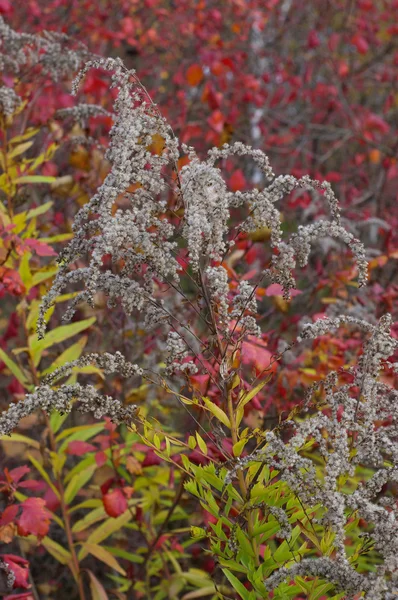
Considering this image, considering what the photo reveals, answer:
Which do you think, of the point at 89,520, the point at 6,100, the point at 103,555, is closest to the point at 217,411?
the point at 103,555

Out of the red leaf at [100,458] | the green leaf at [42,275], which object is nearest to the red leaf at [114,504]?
the red leaf at [100,458]

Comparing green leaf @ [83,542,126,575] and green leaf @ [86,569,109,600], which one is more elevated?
green leaf @ [83,542,126,575]

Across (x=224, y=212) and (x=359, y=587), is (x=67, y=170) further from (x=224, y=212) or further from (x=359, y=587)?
(x=359, y=587)

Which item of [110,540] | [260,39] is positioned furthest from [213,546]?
[260,39]

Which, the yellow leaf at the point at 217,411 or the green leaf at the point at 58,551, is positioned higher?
the yellow leaf at the point at 217,411

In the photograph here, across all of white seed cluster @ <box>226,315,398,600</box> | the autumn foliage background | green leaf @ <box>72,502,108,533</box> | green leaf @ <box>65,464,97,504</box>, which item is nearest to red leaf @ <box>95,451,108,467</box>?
the autumn foliage background

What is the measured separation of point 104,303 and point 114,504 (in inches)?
44.0

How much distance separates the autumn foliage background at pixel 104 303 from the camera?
2818 mm

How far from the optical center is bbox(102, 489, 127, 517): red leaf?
260 centimetres

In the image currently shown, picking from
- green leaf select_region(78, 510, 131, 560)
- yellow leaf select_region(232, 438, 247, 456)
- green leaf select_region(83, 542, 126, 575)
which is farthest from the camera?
green leaf select_region(78, 510, 131, 560)

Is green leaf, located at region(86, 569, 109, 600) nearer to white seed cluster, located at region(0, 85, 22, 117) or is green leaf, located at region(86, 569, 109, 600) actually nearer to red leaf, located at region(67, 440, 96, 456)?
red leaf, located at region(67, 440, 96, 456)

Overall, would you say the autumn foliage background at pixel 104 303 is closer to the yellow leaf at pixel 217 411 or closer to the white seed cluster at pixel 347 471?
the yellow leaf at pixel 217 411

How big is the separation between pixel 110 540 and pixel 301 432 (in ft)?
7.58

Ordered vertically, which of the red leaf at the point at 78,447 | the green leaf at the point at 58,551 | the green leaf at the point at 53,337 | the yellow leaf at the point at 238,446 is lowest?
the green leaf at the point at 58,551
